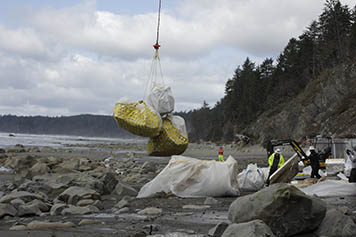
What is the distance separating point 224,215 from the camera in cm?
612

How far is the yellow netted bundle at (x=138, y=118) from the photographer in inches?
384

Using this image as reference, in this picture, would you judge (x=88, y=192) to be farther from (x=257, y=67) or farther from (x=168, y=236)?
(x=257, y=67)

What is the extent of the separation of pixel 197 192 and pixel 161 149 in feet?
Result: 9.27

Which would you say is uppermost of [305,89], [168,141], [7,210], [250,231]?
[305,89]

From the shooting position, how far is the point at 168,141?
10562 millimetres

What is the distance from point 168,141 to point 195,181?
2.41 metres

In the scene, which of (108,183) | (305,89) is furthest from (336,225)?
(305,89)

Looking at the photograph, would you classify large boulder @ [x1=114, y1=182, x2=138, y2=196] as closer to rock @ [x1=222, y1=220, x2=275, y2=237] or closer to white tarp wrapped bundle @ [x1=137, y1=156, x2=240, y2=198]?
white tarp wrapped bundle @ [x1=137, y1=156, x2=240, y2=198]

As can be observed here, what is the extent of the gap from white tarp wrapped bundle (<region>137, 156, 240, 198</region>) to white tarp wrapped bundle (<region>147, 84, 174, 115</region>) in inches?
88.2

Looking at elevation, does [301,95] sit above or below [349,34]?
below

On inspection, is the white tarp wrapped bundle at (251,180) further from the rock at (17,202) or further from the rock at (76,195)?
the rock at (17,202)

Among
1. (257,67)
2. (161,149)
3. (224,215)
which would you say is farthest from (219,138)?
(224,215)

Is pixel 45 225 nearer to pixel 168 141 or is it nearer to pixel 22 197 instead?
pixel 22 197

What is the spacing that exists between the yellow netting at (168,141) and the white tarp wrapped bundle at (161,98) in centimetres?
49
